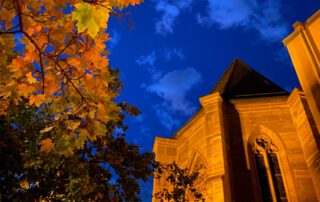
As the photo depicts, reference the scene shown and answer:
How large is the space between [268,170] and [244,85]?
501 centimetres

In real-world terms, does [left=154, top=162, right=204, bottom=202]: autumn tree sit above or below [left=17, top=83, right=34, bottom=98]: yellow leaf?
above

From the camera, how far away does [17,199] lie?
4.86 m

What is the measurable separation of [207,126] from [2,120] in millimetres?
8503

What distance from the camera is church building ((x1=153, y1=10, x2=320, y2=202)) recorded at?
33.3ft

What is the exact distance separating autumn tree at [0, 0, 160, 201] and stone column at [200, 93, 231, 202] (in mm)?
4748

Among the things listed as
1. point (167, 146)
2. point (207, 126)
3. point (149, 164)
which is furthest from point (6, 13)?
point (167, 146)

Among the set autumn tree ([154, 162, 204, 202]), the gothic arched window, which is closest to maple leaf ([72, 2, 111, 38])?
autumn tree ([154, 162, 204, 202])

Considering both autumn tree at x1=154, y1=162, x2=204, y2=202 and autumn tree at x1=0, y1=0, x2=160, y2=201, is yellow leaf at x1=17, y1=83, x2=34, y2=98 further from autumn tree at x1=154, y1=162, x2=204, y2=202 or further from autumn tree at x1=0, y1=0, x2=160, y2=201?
autumn tree at x1=154, y1=162, x2=204, y2=202

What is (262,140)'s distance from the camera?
41.9 ft

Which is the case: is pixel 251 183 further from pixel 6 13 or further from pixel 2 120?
pixel 6 13

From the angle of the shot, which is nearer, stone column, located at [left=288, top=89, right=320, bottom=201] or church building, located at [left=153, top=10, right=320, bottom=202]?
church building, located at [left=153, top=10, right=320, bottom=202]

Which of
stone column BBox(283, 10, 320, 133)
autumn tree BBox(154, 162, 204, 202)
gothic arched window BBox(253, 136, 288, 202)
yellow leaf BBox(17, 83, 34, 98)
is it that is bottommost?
yellow leaf BBox(17, 83, 34, 98)

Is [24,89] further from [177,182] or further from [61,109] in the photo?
[177,182]

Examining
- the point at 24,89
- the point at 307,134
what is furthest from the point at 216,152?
the point at 24,89
